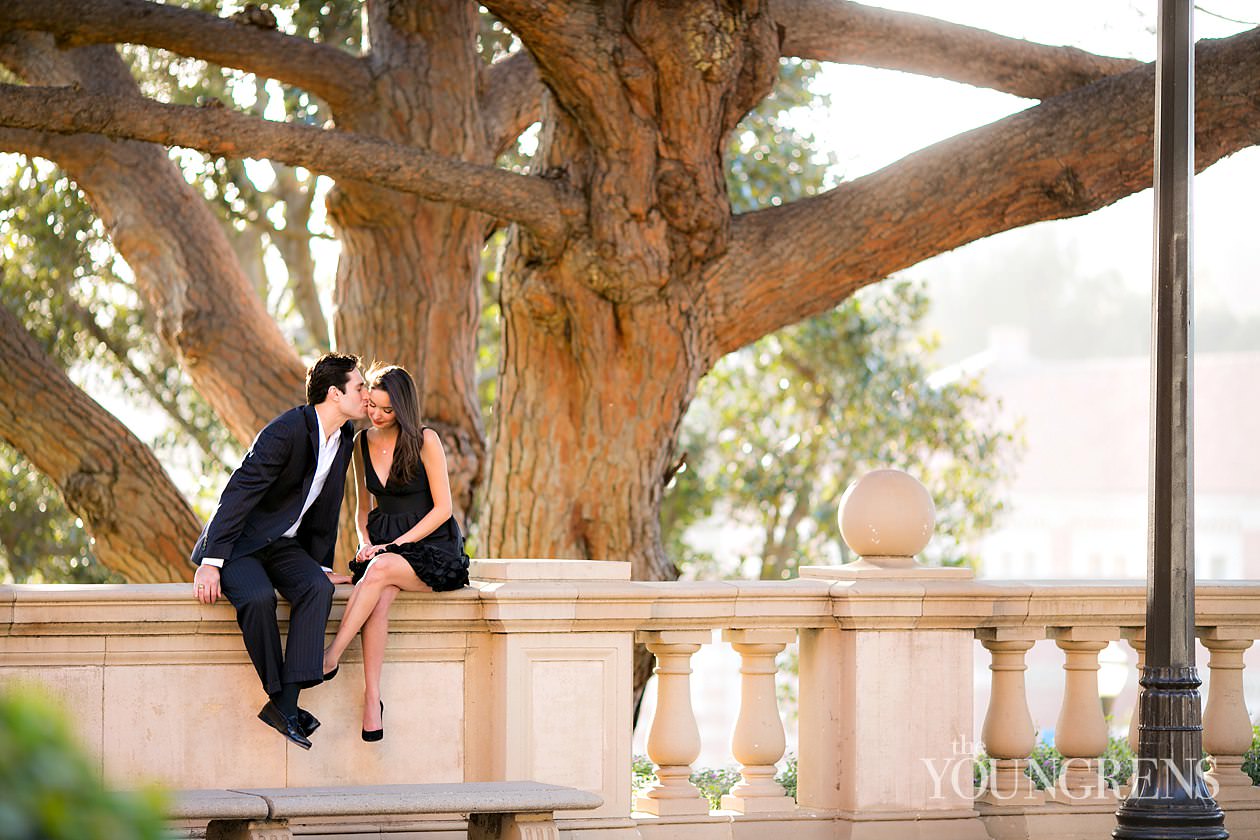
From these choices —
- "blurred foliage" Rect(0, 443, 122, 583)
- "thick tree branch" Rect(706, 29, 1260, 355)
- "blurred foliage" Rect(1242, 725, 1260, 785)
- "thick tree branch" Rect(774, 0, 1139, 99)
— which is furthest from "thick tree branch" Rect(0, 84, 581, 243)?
"blurred foliage" Rect(0, 443, 122, 583)

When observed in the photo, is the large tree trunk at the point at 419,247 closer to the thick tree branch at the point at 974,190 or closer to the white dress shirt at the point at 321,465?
the thick tree branch at the point at 974,190

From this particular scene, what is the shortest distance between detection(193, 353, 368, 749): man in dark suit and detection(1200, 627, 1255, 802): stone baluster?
377 cm

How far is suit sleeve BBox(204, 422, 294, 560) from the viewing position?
579cm

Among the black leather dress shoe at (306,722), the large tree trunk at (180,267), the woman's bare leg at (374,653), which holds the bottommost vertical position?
the black leather dress shoe at (306,722)

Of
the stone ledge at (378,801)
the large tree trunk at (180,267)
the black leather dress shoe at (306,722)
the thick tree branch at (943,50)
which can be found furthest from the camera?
the large tree trunk at (180,267)

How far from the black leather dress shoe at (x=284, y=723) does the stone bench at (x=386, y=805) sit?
18 centimetres

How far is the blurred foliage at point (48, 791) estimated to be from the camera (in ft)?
6.02

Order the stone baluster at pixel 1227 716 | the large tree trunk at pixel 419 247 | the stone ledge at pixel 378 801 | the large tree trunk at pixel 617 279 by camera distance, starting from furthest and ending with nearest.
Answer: the large tree trunk at pixel 419 247 → the large tree trunk at pixel 617 279 → the stone baluster at pixel 1227 716 → the stone ledge at pixel 378 801

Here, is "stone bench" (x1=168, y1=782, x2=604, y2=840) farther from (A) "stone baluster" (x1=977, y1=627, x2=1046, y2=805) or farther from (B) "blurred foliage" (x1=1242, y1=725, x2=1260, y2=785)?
(B) "blurred foliage" (x1=1242, y1=725, x2=1260, y2=785)

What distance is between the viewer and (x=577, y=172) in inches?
365

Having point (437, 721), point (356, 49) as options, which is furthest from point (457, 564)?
point (356, 49)

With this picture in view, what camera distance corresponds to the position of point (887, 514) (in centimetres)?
665

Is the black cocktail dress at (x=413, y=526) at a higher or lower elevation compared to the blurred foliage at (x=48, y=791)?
higher

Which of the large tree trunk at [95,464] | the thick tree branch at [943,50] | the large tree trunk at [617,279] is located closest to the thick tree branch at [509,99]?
the large tree trunk at [617,279]
